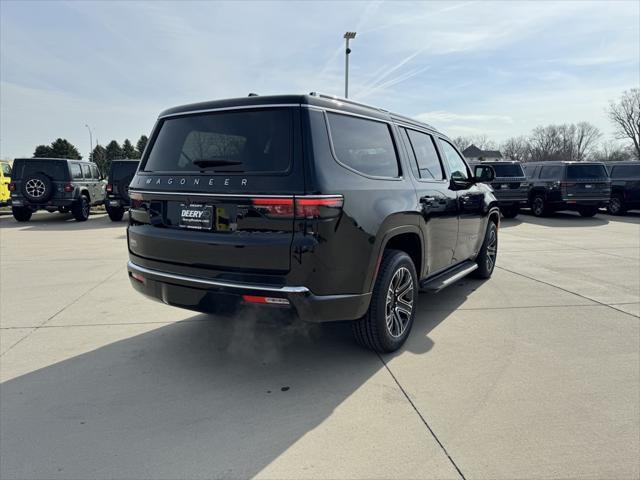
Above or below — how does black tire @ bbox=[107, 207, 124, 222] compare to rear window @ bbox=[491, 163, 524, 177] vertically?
below

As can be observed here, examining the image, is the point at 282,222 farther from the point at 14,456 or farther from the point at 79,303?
the point at 79,303

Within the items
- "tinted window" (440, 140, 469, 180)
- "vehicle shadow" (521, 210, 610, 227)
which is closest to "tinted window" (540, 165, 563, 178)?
"vehicle shadow" (521, 210, 610, 227)

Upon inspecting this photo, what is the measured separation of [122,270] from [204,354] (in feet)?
12.6

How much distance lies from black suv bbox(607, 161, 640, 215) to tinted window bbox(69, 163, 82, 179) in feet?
63.6

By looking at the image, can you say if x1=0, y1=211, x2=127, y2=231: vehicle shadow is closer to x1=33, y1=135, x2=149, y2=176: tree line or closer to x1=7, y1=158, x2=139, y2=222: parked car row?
x1=7, y1=158, x2=139, y2=222: parked car row

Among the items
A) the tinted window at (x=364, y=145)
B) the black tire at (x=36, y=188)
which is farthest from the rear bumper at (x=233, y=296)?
the black tire at (x=36, y=188)

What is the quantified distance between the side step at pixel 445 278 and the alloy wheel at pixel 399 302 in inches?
14.6

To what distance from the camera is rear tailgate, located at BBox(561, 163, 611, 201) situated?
47.4 feet

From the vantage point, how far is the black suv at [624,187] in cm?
1585

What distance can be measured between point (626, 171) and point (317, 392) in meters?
18.0

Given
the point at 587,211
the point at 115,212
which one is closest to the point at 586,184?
the point at 587,211

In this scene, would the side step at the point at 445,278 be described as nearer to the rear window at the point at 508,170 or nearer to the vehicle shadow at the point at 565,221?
the vehicle shadow at the point at 565,221

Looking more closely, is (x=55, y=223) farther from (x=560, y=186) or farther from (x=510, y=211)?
(x=560, y=186)

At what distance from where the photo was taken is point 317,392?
2941 millimetres
